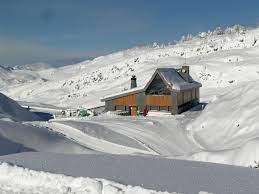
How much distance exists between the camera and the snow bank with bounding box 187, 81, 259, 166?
25.9 metres

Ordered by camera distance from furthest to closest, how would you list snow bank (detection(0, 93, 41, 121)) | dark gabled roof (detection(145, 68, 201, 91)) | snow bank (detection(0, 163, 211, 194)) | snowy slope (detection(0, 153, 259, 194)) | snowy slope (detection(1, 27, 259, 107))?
1. snowy slope (detection(1, 27, 259, 107))
2. dark gabled roof (detection(145, 68, 201, 91))
3. snow bank (detection(0, 93, 41, 121))
4. snowy slope (detection(0, 153, 259, 194))
5. snow bank (detection(0, 163, 211, 194))

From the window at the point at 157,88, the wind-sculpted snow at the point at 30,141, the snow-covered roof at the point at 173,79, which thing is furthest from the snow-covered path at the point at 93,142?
the snow-covered roof at the point at 173,79

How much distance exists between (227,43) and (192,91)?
45.2m

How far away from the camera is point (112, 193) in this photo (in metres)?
7.82

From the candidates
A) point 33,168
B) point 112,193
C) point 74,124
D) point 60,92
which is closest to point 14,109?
point 74,124

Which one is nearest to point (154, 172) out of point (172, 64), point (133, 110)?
point (133, 110)

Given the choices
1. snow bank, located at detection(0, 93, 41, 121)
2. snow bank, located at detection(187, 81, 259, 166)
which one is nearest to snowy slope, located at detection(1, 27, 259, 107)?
snow bank, located at detection(0, 93, 41, 121)

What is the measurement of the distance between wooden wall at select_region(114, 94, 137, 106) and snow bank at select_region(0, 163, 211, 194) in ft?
102

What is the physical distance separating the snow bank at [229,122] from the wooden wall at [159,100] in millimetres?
4703

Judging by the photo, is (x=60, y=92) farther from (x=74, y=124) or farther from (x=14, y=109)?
(x=74, y=124)

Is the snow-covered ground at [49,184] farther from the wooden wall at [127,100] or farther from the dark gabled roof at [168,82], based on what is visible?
the wooden wall at [127,100]

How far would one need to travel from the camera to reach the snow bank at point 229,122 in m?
25.9

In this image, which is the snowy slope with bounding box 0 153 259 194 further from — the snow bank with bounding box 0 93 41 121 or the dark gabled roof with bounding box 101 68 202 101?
the dark gabled roof with bounding box 101 68 202 101

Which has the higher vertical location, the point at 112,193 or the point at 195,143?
the point at 112,193
